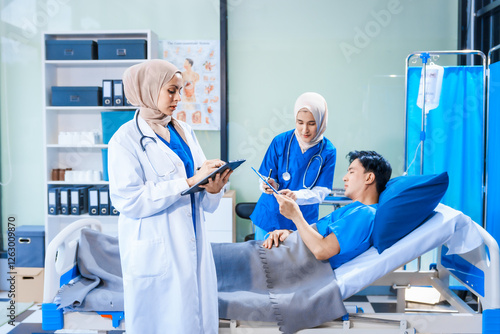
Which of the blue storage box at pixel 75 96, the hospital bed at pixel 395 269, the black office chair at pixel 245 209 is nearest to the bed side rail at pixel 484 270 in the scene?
the hospital bed at pixel 395 269

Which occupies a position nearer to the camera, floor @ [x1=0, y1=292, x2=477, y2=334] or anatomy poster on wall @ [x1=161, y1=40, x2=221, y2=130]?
floor @ [x1=0, y1=292, x2=477, y2=334]

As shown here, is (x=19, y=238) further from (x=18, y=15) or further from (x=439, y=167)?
(x=439, y=167)

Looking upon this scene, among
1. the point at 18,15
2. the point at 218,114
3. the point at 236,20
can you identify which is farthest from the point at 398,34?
the point at 18,15

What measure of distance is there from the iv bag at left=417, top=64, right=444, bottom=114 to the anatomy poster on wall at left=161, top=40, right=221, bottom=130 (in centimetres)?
155

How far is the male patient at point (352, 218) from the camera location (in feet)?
6.15

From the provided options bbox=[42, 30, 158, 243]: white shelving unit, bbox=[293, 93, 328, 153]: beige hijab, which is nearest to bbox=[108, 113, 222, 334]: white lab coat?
bbox=[293, 93, 328, 153]: beige hijab

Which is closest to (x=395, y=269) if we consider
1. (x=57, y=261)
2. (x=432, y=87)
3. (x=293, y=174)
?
(x=293, y=174)

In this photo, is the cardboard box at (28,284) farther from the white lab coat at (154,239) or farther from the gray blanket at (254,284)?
the white lab coat at (154,239)

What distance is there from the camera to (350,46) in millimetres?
3643

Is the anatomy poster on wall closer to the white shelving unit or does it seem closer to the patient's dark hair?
the white shelving unit

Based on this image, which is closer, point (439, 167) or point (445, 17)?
point (439, 167)

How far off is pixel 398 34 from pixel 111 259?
2.76m

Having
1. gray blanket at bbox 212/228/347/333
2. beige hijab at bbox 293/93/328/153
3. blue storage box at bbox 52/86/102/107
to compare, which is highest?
blue storage box at bbox 52/86/102/107

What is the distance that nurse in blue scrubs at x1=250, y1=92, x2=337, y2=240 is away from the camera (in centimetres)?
239
